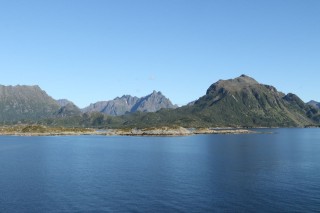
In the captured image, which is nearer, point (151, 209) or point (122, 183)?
point (151, 209)

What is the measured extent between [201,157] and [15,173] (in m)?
81.4

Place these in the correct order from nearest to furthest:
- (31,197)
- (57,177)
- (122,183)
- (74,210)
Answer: (74,210) < (31,197) < (122,183) < (57,177)

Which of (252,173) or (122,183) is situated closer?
(122,183)

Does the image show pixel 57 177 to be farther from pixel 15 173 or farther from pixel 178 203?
pixel 178 203

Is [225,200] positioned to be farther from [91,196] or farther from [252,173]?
[252,173]

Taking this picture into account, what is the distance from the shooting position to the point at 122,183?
99.9m

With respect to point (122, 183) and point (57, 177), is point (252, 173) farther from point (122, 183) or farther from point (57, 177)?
point (57, 177)

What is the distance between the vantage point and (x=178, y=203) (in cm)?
7838

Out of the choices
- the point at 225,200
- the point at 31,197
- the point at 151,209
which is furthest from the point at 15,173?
the point at 225,200

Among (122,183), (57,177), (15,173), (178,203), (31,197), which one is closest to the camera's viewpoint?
(178,203)

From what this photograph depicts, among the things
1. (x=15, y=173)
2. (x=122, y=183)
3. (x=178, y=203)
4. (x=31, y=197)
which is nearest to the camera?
(x=178, y=203)

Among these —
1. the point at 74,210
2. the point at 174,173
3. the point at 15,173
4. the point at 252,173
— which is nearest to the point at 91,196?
the point at 74,210

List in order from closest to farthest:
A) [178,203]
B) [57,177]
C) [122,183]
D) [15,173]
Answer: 1. [178,203]
2. [122,183]
3. [57,177]
4. [15,173]

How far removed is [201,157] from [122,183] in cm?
7076
